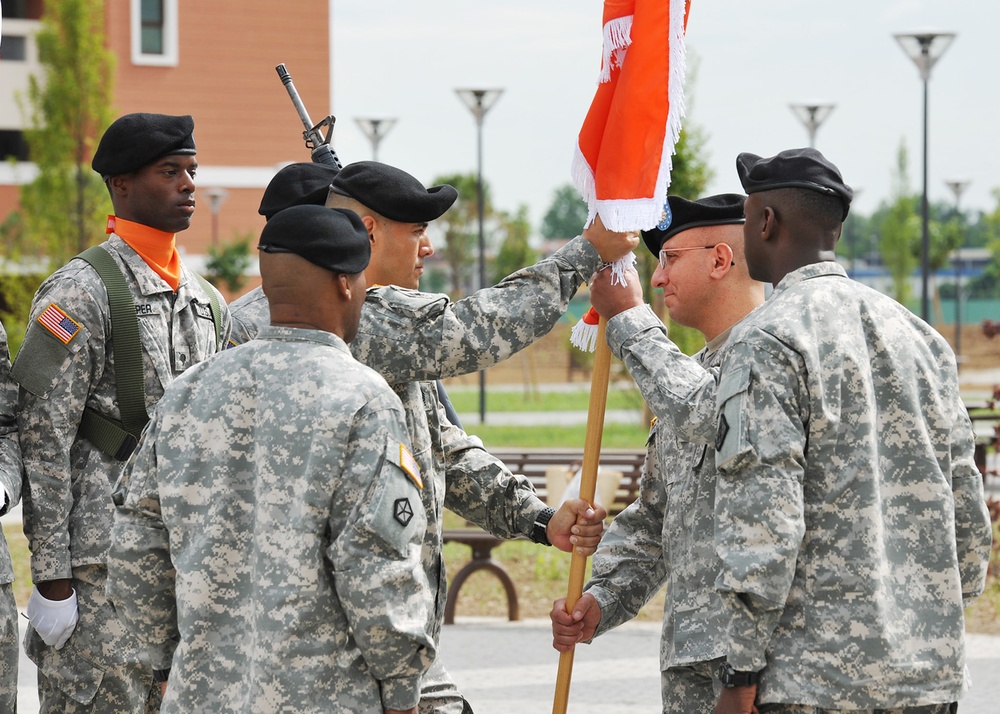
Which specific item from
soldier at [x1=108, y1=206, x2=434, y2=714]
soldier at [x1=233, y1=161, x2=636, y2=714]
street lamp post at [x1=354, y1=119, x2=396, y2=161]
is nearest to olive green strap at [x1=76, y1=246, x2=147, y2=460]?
soldier at [x1=233, y1=161, x2=636, y2=714]

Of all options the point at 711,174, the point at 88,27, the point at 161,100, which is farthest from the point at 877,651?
the point at 161,100

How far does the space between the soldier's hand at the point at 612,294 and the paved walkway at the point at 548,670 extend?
3.30m

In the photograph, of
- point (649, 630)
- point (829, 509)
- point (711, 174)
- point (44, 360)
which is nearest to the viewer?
point (829, 509)

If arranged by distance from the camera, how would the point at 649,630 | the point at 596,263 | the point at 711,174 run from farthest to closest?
1. the point at 711,174
2. the point at 649,630
3. the point at 596,263

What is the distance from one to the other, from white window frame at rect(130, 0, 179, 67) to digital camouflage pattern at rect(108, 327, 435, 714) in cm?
3406

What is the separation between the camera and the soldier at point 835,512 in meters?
2.97

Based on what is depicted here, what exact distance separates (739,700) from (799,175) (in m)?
1.30

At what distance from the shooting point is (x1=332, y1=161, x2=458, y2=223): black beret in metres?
3.70

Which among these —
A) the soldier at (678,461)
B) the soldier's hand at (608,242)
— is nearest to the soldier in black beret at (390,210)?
the soldier's hand at (608,242)

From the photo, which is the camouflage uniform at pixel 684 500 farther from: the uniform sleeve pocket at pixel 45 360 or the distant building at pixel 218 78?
the distant building at pixel 218 78

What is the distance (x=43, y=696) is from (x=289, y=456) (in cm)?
178

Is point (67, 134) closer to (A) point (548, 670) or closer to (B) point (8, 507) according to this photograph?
(A) point (548, 670)

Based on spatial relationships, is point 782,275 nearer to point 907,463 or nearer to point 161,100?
point 907,463

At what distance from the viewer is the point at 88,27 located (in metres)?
25.6
